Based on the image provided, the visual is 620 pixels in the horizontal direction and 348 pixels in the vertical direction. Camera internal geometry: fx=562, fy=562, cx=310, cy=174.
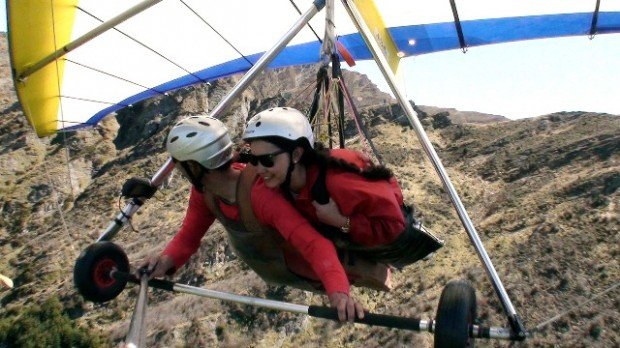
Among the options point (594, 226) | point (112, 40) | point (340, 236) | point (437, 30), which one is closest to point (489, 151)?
point (594, 226)

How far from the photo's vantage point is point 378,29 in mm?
4688

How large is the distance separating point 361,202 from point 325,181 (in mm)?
201

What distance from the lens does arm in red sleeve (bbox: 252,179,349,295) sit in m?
2.39

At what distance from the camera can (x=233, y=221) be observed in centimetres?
282

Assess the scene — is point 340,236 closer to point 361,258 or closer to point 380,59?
point 361,258

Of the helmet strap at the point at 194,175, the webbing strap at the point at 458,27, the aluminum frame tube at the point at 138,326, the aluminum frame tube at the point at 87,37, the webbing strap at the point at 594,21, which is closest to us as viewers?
the aluminum frame tube at the point at 138,326

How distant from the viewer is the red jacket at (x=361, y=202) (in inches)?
100

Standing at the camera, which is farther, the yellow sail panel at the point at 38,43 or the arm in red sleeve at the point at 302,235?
the yellow sail panel at the point at 38,43

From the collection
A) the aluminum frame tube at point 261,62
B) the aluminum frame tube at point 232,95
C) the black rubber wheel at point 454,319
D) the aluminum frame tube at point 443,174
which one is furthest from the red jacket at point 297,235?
the aluminum frame tube at point 443,174

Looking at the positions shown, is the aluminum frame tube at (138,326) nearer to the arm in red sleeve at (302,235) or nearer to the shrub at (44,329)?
the arm in red sleeve at (302,235)

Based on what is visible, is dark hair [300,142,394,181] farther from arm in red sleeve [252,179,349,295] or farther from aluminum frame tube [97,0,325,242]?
aluminum frame tube [97,0,325,242]

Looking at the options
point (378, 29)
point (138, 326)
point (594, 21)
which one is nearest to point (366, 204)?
point (138, 326)

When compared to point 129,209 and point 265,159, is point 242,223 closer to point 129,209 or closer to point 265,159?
point 265,159

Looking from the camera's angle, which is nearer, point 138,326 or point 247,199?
point 138,326
